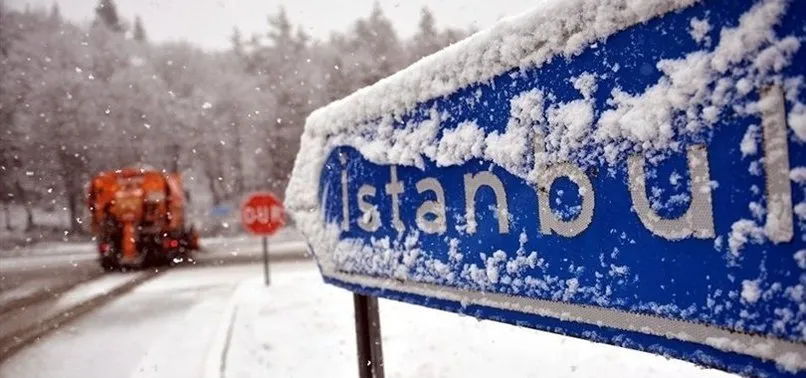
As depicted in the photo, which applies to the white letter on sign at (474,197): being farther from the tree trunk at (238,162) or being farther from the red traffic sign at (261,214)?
the tree trunk at (238,162)

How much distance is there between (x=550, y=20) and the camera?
2.84ft

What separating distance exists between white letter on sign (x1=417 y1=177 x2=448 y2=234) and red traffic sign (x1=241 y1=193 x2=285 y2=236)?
27.7 feet

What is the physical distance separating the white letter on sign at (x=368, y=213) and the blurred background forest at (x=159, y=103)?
2865 cm

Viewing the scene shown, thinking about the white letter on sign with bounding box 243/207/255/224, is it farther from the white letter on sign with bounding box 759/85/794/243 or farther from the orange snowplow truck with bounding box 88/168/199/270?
the white letter on sign with bounding box 759/85/794/243

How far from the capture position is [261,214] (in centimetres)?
944

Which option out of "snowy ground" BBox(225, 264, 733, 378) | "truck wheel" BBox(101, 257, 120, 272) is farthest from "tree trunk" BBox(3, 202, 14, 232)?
"snowy ground" BBox(225, 264, 733, 378)

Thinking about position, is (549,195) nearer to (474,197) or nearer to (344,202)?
(474,197)

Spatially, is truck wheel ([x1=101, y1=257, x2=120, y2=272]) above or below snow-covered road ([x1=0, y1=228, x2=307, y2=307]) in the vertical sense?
above

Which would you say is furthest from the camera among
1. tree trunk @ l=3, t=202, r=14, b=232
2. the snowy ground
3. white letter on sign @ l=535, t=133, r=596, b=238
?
tree trunk @ l=3, t=202, r=14, b=232

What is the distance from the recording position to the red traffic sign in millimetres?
9414

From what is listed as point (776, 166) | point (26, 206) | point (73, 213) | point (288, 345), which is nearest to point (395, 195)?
point (776, 166)

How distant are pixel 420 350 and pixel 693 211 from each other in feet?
12.7

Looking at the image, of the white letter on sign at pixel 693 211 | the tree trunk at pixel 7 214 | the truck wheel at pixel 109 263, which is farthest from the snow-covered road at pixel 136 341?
the tree trunk at pixel 7 214

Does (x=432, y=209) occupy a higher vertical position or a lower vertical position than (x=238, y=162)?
lower
